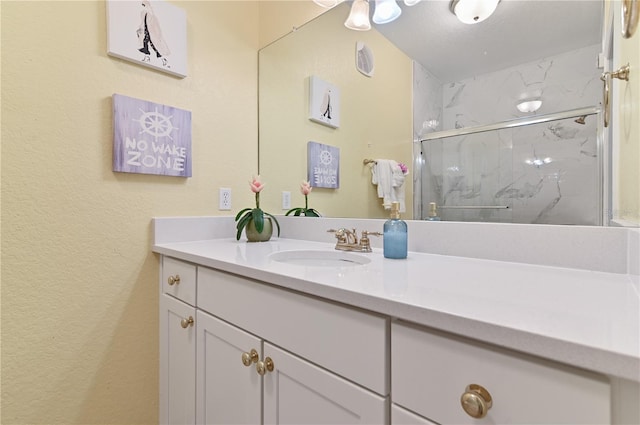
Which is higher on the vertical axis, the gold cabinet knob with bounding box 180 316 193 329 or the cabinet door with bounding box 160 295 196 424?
the gold cabinet knob with bounding box 180 316 193 329

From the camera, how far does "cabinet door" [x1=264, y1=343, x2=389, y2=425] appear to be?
0.55 metres

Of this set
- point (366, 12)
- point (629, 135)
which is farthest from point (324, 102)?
point (629, 135)

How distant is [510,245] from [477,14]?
2.52 ft

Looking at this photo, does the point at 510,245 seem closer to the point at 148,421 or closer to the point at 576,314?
the point at 576,314

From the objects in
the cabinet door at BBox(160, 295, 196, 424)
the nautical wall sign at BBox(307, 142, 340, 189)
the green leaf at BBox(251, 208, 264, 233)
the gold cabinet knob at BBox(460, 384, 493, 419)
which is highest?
the nautical wall sign at BBox(307, 142, 340, 189)

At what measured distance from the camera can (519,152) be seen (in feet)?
2.98

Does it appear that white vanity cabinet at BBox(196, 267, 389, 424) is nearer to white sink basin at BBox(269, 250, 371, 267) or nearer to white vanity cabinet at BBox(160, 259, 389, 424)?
white vanity cabinet at BBox(160, 259, 389, 424)

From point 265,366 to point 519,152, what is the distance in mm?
921

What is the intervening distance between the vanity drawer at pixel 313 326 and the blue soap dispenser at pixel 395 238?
388 mm

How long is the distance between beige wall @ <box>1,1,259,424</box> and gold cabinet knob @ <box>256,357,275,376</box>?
28.8 inches

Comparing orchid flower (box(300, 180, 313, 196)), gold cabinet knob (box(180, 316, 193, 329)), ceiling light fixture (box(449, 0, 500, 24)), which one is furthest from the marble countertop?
ceiling light fixture (box(449, 0, 500, 24))

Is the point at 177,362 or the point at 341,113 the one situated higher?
the point at 341,113

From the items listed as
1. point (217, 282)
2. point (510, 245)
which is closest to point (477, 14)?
point (510, 245)

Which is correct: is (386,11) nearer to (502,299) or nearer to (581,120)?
(581,120)
